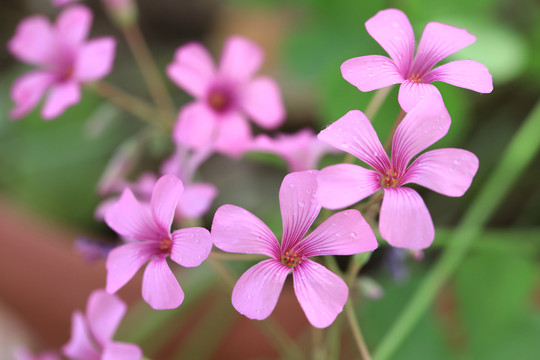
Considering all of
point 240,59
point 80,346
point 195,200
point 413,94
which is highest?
point 413,94

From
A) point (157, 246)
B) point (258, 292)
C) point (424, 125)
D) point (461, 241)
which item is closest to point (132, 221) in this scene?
point (157, 246)

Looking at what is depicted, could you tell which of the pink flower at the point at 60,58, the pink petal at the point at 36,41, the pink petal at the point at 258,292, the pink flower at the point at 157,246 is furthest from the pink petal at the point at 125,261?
the pink petal at the point at 36,41

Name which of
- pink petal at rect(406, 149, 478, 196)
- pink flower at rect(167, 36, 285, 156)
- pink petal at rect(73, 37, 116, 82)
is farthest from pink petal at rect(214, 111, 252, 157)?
pink petal at rect(406, 149, 478, 196)

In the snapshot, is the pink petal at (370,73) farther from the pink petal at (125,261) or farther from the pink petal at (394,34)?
the pink petal at (125,261)

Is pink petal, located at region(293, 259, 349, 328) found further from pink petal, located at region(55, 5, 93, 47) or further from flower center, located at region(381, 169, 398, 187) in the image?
pink petal, located at region(55, 5, 93, 47)

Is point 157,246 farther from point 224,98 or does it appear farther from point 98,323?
point 224,98
